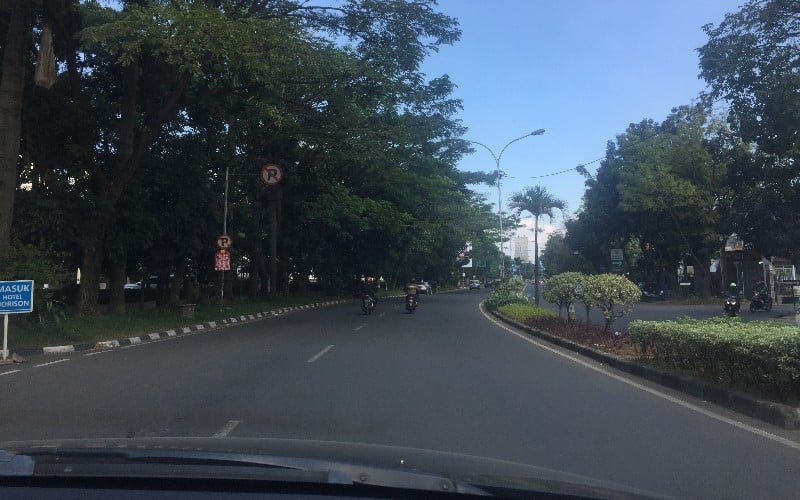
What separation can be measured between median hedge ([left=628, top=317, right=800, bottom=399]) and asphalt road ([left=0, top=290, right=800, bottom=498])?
2.15ft

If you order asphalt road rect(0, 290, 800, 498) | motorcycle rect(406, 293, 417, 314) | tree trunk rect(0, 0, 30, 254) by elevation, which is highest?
tree trunk rect(0, 0, 30, 254)

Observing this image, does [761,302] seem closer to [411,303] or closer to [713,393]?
[411,303]

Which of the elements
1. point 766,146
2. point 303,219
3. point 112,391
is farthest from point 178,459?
point 303,219

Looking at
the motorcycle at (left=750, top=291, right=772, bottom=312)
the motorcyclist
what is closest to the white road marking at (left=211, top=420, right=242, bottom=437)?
the motorcyclist

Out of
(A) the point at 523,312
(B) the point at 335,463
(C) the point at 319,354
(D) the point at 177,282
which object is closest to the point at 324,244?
(D) the point at 177,282

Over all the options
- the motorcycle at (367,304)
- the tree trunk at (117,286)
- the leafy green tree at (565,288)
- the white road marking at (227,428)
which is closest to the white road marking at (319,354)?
the white road marking at (227,428)

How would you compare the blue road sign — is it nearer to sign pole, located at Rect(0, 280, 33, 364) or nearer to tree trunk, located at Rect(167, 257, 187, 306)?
sign pole, located at Rect(0, 280, 33, 364)

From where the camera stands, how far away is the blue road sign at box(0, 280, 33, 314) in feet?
41.6

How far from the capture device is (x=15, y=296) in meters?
12.8

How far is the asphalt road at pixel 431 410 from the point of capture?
560 cm

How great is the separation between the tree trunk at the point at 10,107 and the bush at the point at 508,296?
18.0 meters

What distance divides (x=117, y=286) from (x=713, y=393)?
18249mm

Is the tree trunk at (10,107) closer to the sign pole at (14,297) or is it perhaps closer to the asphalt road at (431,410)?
the sign pole at (14,297)

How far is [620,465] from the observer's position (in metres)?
5.38
